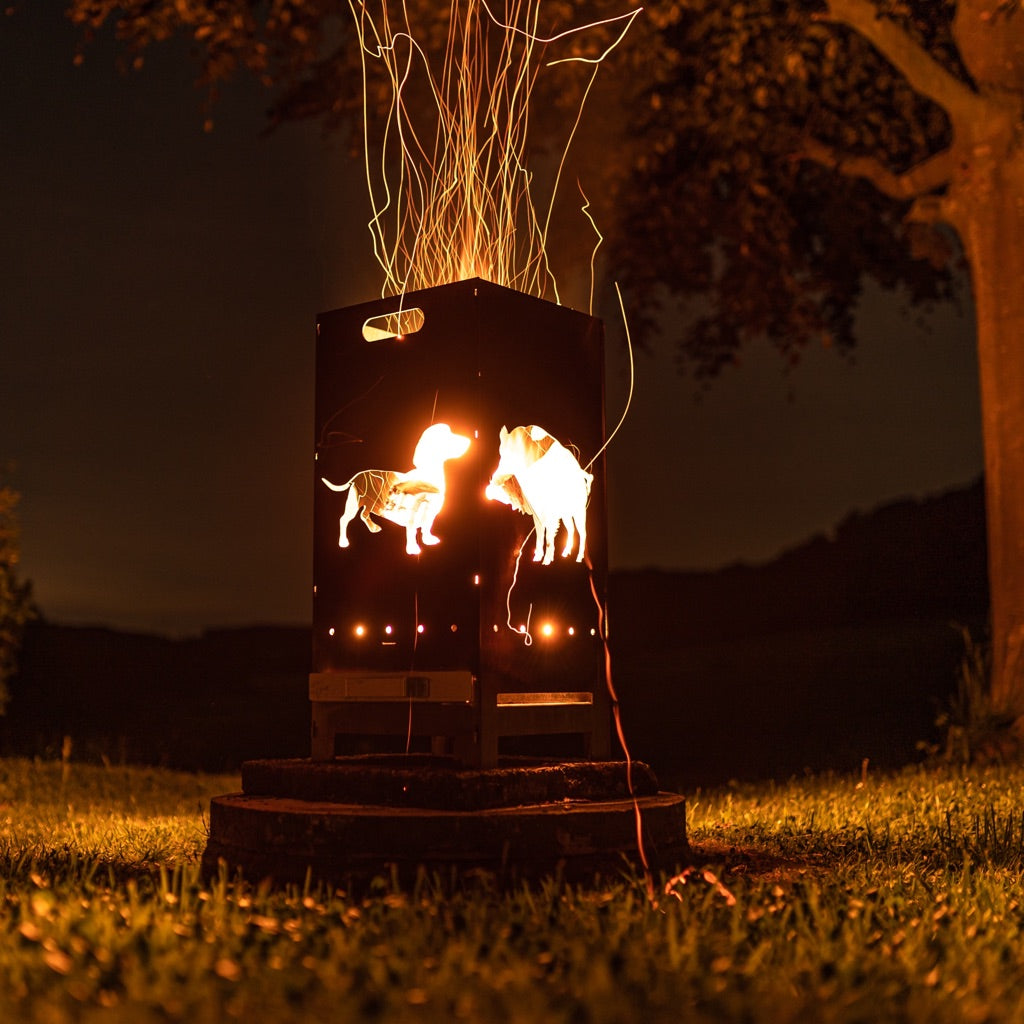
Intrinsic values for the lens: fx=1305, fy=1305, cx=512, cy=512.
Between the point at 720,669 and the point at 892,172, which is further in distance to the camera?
the point at 720,669

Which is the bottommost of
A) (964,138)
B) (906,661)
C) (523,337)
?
(906,661)

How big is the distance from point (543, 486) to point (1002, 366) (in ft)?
18.3

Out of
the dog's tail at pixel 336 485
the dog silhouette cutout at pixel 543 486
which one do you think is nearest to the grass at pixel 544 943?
the dog silhouette cutout at pixel 543 486

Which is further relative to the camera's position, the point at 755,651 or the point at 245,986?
the point at 755,651

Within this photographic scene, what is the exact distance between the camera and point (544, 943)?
11.5 ft

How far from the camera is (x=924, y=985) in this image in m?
3.19

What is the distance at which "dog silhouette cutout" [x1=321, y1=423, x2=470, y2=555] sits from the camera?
17.0 feet

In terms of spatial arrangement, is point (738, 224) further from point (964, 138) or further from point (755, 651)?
point (755, 651)

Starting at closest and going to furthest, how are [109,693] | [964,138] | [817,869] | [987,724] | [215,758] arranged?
[817,869], [987,724], [964,138], [215,758], [109,693]

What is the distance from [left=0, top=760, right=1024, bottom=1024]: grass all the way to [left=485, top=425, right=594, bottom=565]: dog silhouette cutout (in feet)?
4.64

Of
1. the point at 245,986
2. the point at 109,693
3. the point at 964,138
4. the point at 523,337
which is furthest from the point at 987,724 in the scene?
the point at 109,693

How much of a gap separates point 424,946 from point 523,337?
2.71 m

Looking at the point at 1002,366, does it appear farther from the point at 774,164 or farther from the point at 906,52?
the point at 774,164

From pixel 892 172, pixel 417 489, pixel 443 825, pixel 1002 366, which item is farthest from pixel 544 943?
pixel 892 172
